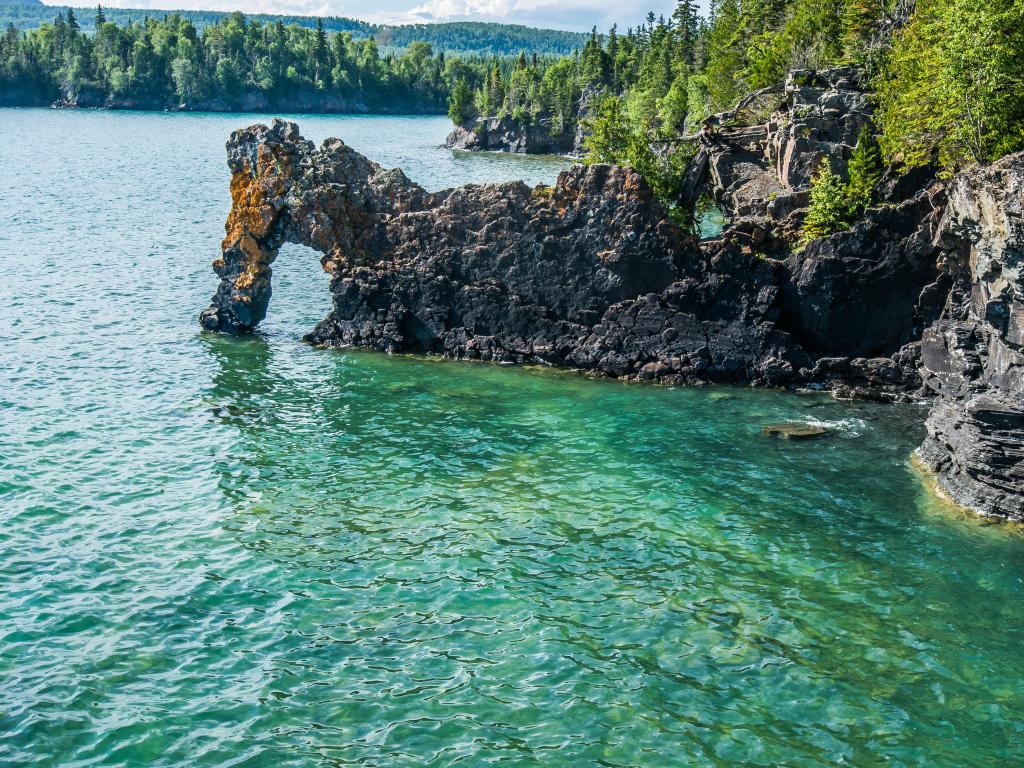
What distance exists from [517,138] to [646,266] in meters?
140

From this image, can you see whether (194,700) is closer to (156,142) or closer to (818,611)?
(818,611)

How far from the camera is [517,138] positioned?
17788cm

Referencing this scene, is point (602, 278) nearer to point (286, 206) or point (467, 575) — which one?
point (286, 206)

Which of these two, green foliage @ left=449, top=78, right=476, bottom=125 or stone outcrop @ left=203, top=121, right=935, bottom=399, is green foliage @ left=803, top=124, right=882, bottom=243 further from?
green foliage @ left=449, top=78, right=476, bottom=125

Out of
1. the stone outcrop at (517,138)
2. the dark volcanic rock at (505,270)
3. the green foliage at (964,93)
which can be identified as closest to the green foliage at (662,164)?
the dark volcanic rock at (505,270)

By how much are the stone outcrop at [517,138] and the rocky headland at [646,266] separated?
12348 cm

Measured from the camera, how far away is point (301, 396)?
41156 mm

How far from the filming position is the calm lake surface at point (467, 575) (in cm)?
2017

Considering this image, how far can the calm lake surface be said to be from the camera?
2017 cm

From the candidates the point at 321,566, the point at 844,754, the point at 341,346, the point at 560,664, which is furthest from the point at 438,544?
the point at 341,346

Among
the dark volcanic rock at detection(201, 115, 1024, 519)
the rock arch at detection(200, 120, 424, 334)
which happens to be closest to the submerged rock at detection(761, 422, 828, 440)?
the dark volcanic rock at detection(201, 115, 1024, 519)

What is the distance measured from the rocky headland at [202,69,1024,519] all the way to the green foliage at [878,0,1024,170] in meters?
1.65

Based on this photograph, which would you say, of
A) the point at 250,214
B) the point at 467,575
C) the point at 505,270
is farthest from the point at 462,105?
the point at 467,575

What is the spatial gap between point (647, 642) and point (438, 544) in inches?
299
